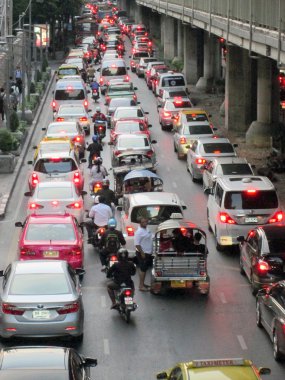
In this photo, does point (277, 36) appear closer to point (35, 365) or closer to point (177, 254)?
point (177, 254)

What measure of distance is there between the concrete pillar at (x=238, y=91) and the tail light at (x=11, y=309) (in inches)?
1314

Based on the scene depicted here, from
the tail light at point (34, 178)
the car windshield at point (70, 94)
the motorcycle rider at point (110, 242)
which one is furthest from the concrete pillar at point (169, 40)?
the motorcycle rider at point (110, 242)

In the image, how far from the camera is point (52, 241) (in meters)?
24.5

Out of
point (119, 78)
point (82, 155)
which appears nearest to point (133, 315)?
point (82, 155)

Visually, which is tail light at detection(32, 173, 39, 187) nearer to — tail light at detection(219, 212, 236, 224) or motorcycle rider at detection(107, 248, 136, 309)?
tail light at detection(219, 212, 236, 224)

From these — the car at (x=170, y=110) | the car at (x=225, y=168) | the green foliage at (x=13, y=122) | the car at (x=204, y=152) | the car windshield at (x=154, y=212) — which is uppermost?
the car windshield at (x=154, y=212)

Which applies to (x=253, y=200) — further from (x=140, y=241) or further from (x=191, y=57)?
(x=191, y=57)

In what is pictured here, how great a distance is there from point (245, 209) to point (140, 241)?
3724mm

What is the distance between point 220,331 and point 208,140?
18414 mm

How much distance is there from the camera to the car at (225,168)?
33.9 meters

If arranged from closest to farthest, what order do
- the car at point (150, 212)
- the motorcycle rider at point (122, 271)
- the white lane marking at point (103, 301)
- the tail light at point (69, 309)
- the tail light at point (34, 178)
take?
the tail light at point (69, 309), the motorcycle rider at point (122, 271), the white lane marking at point (103, 301), the car at point (150, 212), the tail light at point (34, 178)

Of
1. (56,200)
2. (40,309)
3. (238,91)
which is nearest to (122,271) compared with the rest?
(40,309)

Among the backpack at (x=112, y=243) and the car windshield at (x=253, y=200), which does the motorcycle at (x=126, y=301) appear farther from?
the car windshield at (x=253, y=200)

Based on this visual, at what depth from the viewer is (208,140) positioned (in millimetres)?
39438
